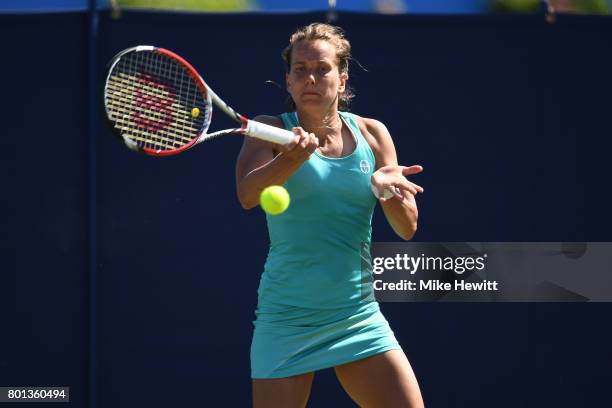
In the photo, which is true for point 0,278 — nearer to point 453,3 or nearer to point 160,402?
point 160,402

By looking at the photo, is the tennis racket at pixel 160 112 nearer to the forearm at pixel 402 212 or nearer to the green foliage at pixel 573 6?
the forearm at pixel 402 212

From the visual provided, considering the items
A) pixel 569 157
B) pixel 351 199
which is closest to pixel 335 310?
pixel 351 199

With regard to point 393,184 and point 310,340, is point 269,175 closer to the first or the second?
point 393,184

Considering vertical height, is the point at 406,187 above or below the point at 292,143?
below

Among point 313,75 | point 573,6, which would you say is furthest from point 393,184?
point 573,6

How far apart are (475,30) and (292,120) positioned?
5.99 feet

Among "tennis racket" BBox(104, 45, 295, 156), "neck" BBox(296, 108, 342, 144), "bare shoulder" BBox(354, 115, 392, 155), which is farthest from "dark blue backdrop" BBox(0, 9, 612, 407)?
"neck" BBox(296, 108, 342, 144)

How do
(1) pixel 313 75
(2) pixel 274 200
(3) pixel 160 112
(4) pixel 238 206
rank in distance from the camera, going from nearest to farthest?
(2) pixel 274 200
(1) pixel 313 75
(3) pixel 160 112
(4) pixel 238 206

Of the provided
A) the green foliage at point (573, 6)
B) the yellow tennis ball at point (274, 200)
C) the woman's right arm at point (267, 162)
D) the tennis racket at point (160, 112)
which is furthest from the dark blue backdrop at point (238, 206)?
the yellow tennis ball at point (274, 200)

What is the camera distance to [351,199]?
119 inches

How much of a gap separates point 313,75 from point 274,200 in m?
0.50

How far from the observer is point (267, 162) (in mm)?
2988

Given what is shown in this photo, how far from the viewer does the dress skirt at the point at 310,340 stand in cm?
295

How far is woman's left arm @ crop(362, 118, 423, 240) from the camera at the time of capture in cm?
293
